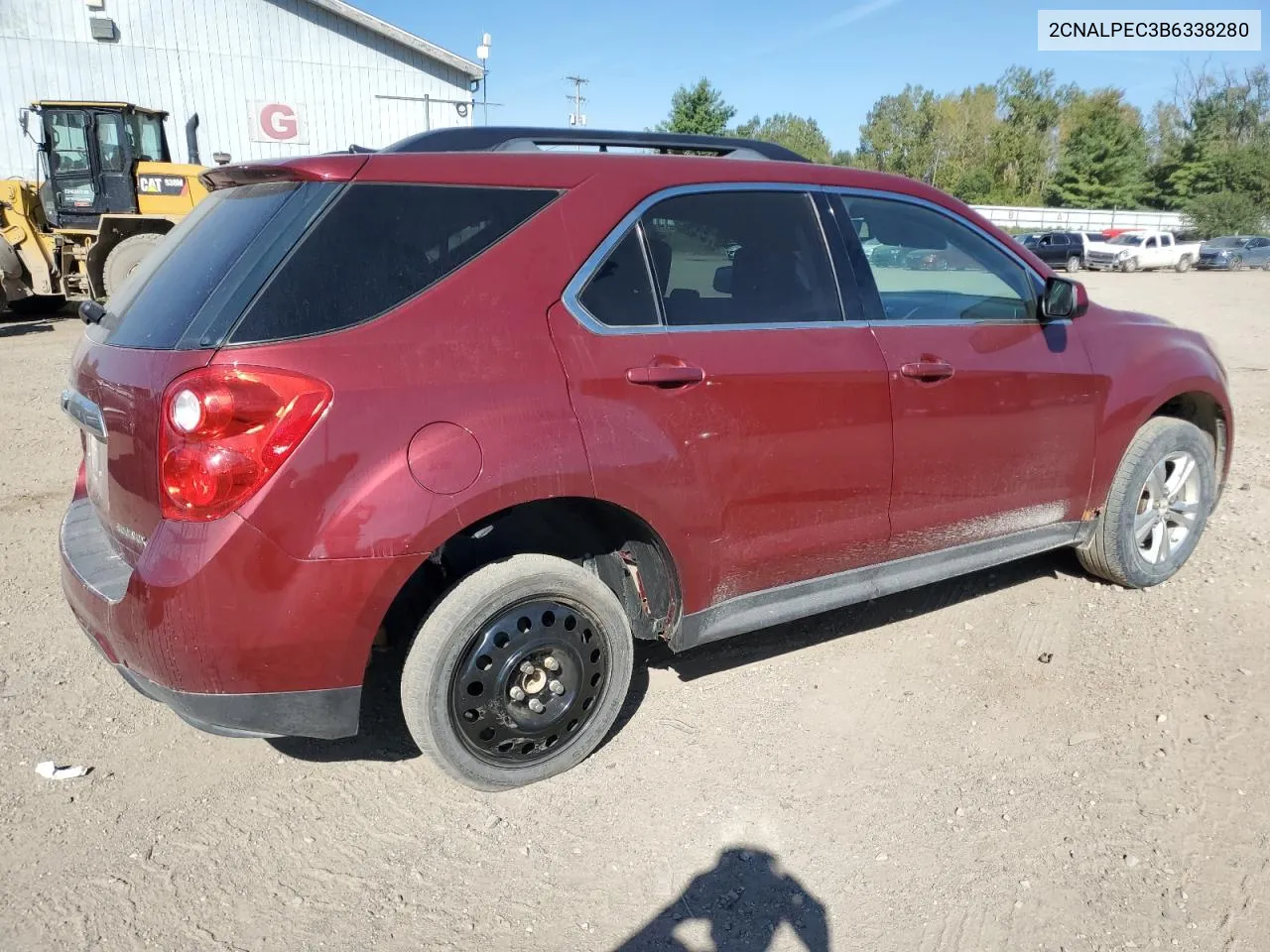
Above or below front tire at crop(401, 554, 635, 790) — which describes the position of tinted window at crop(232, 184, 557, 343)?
above

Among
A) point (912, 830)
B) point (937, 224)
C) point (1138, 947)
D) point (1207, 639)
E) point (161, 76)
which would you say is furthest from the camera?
point (161, 76)

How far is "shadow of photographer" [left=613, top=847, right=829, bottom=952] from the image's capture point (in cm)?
243

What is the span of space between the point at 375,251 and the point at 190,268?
585 millimetres

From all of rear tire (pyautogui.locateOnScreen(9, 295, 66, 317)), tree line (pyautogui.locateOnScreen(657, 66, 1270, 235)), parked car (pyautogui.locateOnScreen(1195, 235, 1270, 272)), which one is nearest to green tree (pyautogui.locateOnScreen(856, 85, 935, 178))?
tree line (pyautogui.locateOnScreen(657, 66, 1270, 235))

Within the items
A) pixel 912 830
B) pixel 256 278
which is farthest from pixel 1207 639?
pixel 256 278

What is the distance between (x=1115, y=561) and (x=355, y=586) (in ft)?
11.4

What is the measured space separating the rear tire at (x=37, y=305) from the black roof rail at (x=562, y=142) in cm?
1648

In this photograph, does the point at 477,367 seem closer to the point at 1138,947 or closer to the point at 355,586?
the point at 355,586

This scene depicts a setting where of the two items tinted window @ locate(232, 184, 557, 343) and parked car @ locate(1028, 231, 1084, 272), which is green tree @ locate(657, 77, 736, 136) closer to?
parked car @ locate(1028, 231, 1084, 272)

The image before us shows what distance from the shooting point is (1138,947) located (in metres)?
2.41

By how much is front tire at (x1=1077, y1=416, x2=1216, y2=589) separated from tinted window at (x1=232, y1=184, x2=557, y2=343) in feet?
9.85

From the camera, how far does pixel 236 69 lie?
23641 mm

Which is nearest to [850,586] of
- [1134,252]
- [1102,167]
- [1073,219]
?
[1134,252]

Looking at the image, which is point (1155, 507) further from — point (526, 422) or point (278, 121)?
point (278, 121)
